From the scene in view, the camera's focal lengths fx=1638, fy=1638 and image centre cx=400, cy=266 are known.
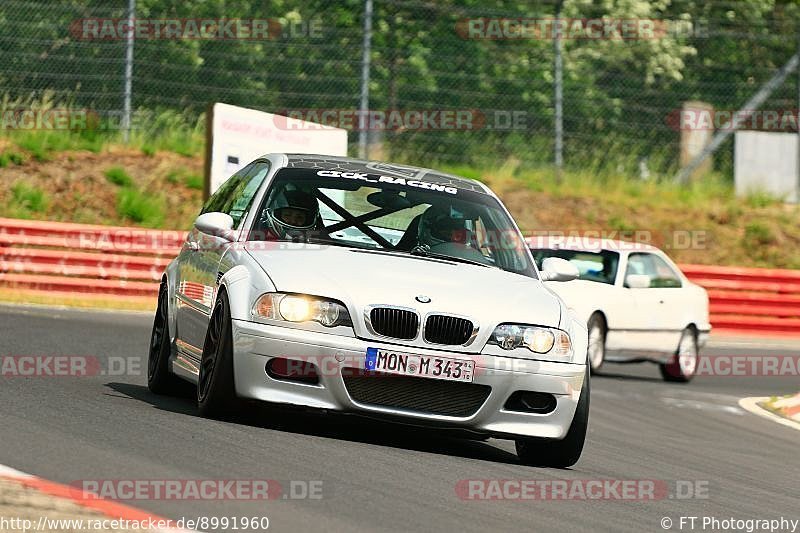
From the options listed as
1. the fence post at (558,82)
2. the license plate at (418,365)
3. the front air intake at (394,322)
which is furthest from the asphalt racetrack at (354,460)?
the fence post at (558,82)

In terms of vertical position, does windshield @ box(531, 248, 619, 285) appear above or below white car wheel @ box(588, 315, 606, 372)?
above

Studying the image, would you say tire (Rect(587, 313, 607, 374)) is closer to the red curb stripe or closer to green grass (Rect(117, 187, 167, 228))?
green grass (Rect(117, 187, 167, 228))

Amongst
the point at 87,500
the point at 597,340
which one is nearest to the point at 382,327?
the point at 87,500

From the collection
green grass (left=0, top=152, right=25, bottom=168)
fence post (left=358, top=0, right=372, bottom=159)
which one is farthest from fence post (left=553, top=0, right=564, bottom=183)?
green grass (left=0, top=152, right=25, bottom=168)

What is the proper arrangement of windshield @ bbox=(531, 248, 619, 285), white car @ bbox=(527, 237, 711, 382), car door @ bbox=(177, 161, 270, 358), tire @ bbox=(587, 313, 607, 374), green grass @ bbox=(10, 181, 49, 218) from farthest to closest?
green grass @ bbox=(10, 181, 49, 218) → windshield @ bbox=(531, 248, 619, 285) → white car @ bbox=(527, 237, 711, 382) → tire @ bbox=(587, 313, 607, 374) → car door @ bbox=(177, 161, 270, 358)

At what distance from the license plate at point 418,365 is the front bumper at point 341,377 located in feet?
0.09

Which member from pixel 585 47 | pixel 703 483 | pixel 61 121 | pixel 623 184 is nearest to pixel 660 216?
pixel 623 184

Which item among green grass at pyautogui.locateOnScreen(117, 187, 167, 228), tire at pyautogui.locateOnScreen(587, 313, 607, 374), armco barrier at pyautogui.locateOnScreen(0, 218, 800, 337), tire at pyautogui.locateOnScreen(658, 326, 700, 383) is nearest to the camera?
tire at pyautogui.locateOnScreen(587, 313, 607, 374)

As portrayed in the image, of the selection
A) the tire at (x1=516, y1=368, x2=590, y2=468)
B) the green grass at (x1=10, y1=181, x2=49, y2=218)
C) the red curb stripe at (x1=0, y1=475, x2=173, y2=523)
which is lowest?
the tire at (x1=516, y1=368, x2=590, y2=468)

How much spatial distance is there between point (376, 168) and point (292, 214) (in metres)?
0.87

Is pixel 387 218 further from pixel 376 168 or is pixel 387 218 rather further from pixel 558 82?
pixel 558 82

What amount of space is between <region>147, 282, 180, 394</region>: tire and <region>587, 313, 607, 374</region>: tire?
25.3ft

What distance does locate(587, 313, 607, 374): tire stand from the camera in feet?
56.8

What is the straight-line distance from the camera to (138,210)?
24.5m
